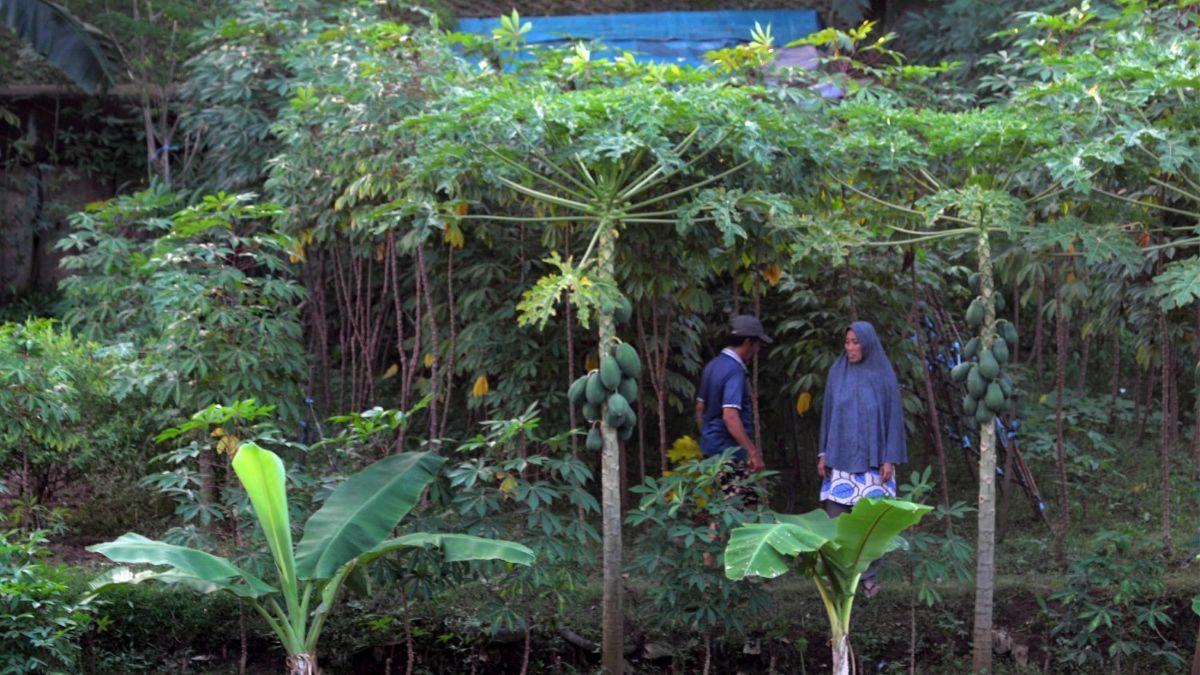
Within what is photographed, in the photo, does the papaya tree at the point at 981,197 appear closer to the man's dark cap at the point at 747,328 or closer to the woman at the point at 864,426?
the woman at the point at 864,426

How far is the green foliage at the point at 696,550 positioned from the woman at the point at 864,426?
3.40 ft

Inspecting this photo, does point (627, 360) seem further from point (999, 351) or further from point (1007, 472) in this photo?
point (1007, 472)

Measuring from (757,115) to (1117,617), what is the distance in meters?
3.21

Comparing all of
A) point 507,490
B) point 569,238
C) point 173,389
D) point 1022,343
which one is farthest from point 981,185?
point 1022,343

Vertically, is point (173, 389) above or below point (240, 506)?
above

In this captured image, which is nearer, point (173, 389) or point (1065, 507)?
point (173, 389)

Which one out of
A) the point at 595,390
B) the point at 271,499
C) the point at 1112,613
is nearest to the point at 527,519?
the point at 595,390

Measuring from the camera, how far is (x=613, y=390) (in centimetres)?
624

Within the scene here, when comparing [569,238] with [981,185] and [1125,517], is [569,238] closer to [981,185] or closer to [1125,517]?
[981,185]

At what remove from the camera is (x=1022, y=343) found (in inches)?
482

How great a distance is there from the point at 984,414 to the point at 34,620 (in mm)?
4353

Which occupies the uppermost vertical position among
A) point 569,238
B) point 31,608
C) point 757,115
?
point 757,115

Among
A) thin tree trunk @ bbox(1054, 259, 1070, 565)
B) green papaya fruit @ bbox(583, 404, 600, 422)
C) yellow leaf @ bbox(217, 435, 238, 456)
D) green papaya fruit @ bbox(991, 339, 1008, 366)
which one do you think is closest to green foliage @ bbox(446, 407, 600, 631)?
green papaya fruit @ bbox(583, 404, 600, 422)

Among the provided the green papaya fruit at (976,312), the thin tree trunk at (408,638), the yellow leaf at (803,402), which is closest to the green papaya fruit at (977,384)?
the green papaya fruit at (976,312)
